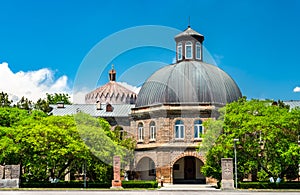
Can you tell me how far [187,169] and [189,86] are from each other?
34.9 feet

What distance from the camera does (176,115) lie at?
56.5 metres

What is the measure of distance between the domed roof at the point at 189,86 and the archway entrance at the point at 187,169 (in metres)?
7.73

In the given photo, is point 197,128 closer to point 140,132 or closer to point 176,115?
point 176,115

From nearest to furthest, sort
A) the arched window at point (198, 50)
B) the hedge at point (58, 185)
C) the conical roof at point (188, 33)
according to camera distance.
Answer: the hedge at point (58, 185) < the arched window at point (198, 50) < the conical roof at point (188, 33)

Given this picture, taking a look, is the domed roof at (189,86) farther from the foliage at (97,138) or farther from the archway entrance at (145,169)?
the foliage at (97,138)

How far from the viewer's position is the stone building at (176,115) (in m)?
56.0

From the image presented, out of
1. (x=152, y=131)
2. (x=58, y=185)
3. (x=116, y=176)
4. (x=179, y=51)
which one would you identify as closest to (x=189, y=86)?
(x=152, y=131)

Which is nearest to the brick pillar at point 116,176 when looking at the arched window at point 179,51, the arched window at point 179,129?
the arched window at point 179,129

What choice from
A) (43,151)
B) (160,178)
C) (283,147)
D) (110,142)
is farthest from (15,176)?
(283,147)

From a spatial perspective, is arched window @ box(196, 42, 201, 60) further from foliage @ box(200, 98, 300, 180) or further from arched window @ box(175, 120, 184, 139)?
foliage @ box(200, 98, 300, 180)

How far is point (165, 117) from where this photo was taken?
56.4 metres

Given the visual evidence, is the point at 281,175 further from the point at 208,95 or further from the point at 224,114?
the point at 208,95

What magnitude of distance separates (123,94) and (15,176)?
4431 cm

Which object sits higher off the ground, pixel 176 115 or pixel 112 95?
pixel 112 95
